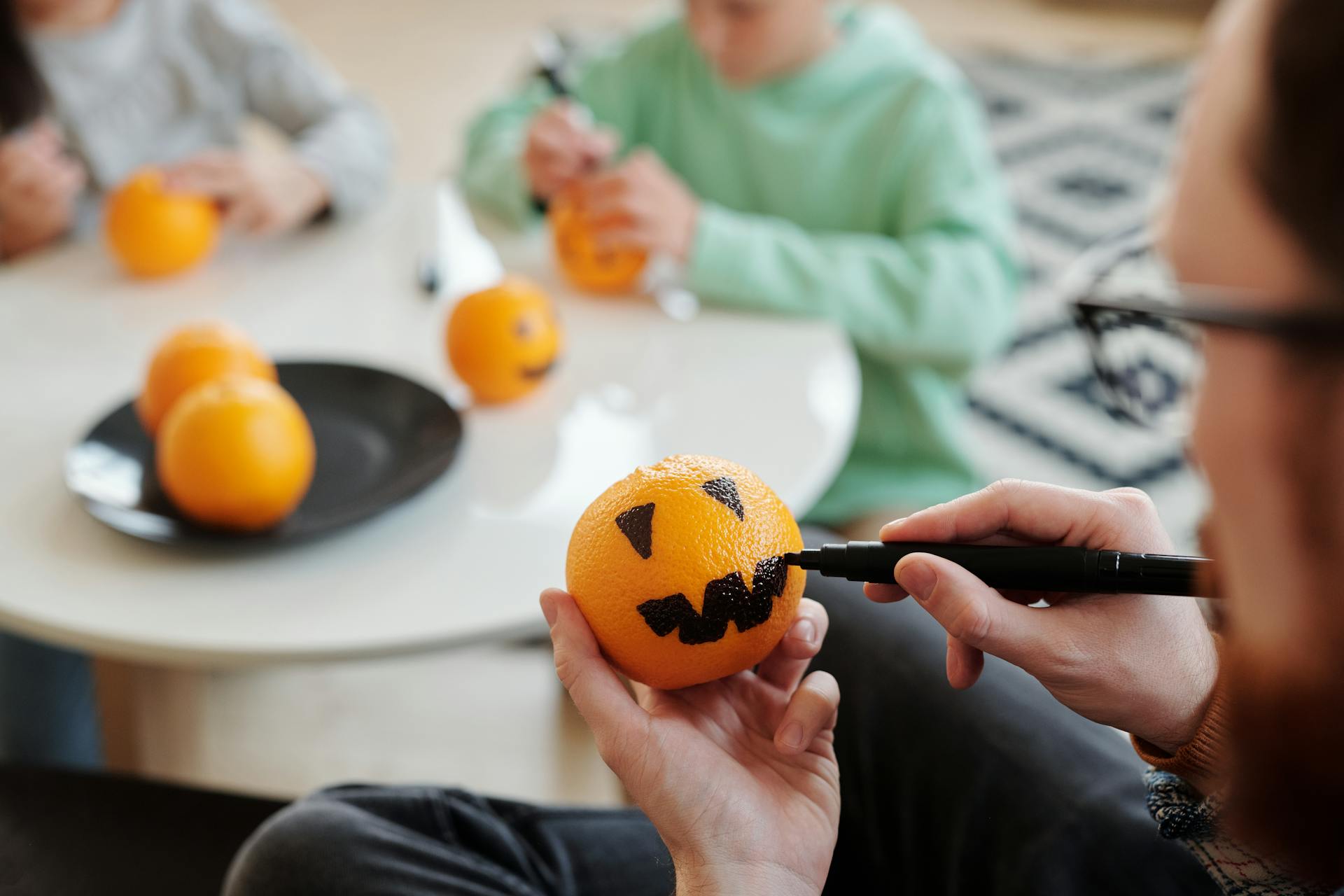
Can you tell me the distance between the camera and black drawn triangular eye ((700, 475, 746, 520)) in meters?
0.56

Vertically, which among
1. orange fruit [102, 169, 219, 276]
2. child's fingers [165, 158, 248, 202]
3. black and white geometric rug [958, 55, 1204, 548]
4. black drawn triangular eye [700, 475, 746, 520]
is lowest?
black and white geometric rug [958, 55, 1204, 548]

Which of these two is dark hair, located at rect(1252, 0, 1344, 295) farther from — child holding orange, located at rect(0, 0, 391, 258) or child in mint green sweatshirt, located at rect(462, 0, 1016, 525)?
child holding orange, located at rect(0, 0, 391, 258)

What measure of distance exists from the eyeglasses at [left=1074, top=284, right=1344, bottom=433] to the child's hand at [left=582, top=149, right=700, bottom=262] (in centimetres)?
64

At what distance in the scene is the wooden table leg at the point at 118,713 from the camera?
133cm

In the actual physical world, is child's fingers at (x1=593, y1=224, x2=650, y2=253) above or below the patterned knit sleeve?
above

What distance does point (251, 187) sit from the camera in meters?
1.31

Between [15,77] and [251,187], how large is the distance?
474 millimetres

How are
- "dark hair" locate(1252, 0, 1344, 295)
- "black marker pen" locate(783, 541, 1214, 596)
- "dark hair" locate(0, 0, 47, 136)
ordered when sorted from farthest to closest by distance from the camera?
1. "dark hair" locate(0, 0, 47, 136)
2. "black marker pen" locate(783, 541, 1214, 596)
3. "dark hair" locate(1252, 0, 1344, 295)

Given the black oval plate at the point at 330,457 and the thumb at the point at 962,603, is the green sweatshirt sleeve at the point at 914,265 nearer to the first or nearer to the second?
the black oval plate at the point at 330,457

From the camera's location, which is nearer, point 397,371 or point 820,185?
point 397,371

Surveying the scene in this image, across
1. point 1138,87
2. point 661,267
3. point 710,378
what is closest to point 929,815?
point 710,378

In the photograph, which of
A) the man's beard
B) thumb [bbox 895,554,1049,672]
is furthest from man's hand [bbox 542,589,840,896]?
the man's beard

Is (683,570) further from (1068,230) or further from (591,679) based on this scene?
(1068,230)

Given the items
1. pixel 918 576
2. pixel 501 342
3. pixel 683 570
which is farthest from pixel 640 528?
pixel 501 342
